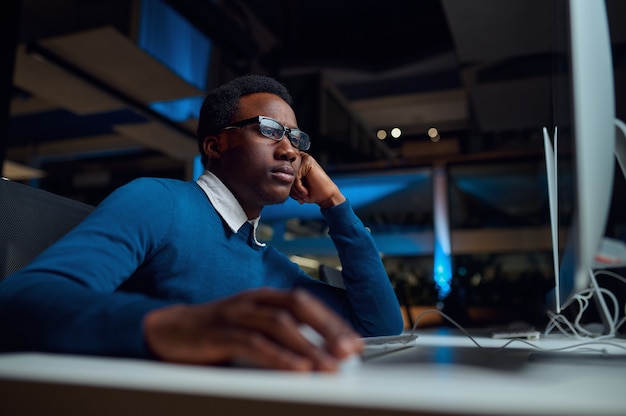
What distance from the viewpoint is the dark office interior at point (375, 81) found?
2488 millimetres

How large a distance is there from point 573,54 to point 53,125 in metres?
5.44

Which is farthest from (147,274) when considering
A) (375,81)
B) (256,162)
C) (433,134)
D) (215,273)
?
(433,134)

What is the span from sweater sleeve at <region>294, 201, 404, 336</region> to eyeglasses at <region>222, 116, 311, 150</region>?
18 centimetres

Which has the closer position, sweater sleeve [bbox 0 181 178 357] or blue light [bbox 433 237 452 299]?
sweater sleeve [bbox 0 181 178 357]

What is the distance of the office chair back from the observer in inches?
37.6

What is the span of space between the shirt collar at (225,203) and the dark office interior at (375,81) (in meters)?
0.61

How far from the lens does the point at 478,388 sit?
0.35 meters

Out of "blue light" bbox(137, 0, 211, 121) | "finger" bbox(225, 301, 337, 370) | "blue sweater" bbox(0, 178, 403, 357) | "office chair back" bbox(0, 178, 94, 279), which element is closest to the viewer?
"finger" bbox(225, 301, 337, 370)

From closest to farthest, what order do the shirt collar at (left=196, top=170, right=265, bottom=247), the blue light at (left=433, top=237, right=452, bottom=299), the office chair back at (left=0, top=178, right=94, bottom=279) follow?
the office chair back at (left=0, top=178, right=94, bottom=279), the shirt collar at (left=196, top=170, right=265, bottom=247), the blue light at (left=433, top=237, right=452, bottom=299)

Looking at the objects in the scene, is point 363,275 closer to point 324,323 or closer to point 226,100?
point 226,100

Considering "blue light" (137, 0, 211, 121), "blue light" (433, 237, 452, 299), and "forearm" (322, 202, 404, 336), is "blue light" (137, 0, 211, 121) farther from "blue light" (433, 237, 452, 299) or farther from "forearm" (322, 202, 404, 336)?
"forearm" (322, 202, 404, 336)

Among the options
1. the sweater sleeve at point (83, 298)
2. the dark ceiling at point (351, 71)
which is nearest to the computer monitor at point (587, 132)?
the sweater sleeve at point (83, 298)

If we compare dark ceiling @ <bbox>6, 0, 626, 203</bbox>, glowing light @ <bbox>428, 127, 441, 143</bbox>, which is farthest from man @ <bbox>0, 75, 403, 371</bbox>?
glowing light @ <bbox>428, 127, 441, 143</bbox>

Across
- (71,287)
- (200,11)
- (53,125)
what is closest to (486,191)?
(200,11)
